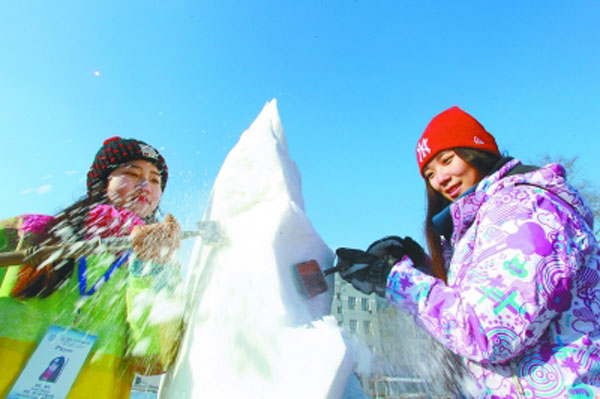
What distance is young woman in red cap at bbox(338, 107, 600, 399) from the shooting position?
1.02 metres

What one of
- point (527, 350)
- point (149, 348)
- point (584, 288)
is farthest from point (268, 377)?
point (584, 288)

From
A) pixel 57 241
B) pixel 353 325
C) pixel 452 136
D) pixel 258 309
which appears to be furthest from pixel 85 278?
pixel 452 136

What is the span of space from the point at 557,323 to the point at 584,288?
17cm

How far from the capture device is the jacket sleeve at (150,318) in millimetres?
1340

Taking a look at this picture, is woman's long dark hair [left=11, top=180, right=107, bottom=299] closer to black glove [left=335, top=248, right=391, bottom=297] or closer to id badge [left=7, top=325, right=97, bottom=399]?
id badge [left=7, top=325, right=97, bottom=399]

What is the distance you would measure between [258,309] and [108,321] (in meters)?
0.71

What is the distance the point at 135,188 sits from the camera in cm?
189

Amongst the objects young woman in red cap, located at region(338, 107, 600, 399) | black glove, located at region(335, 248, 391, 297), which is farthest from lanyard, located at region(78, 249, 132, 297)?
young woman in red cap, located at region(338, 107, 600, 399)

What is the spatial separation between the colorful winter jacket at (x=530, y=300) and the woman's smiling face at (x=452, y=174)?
39 centimetres

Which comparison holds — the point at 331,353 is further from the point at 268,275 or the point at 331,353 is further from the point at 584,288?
the point at 584,288

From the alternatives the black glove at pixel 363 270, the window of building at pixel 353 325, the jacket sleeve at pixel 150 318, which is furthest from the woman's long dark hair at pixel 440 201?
the jacket sleeve at pixel 150 318

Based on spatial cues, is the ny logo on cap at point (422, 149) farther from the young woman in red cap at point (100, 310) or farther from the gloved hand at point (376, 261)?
the young woman in red cap at point (100, 310)

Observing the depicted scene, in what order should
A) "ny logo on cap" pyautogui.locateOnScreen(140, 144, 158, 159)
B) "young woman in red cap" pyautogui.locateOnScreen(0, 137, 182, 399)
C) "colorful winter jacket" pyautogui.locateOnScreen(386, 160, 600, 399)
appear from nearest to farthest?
"colorful winter jacket" pyautogui.locateOnScreen(386, 160, 600, 399), "young woman in red cap" pyautogui.locateOnScreen(0, 137, 182, 399), "ny logo on cap" pyautogui.locateOnScreen(140, 144, 158, 159)

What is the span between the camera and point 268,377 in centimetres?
115
